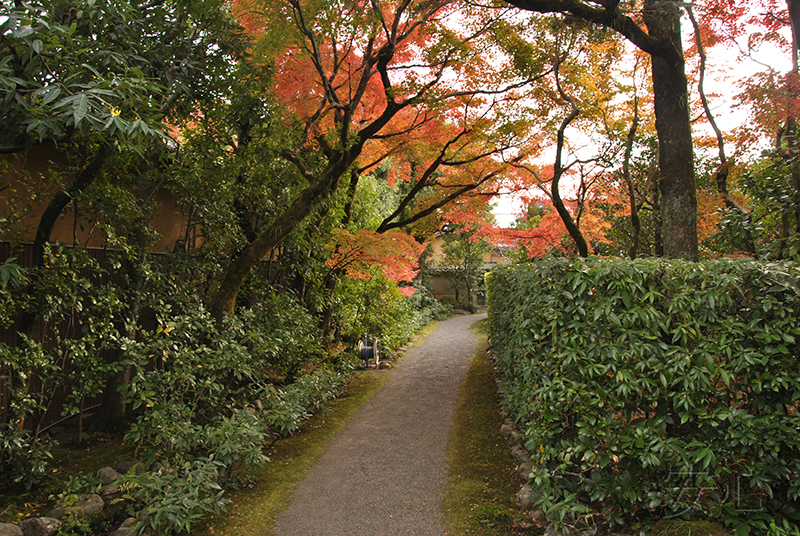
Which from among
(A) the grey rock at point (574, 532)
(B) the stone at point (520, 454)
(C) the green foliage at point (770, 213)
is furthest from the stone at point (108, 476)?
(C) the green foliage at point (770, 213)

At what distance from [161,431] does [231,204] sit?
10.8ft

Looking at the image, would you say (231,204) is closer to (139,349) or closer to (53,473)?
(139,349)

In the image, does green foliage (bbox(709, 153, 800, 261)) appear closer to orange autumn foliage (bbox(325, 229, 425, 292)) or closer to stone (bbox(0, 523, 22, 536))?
orange autumn foliage (bbox(325, 229, 425, 292))

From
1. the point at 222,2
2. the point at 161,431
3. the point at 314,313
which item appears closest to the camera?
the point at 161,431

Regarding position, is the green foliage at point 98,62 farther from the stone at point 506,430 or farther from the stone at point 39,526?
the stone at point 506,430

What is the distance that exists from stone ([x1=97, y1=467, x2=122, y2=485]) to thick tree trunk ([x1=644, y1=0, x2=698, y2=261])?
6.47 metres

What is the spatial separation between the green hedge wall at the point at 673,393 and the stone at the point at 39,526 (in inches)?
149

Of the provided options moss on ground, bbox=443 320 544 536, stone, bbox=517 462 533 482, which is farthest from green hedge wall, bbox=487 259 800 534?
stone, bbox=517 462 533 482

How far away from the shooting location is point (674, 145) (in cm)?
544

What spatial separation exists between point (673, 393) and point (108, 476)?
191 inches

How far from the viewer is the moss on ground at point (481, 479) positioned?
371 centimetres

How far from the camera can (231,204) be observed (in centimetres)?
633

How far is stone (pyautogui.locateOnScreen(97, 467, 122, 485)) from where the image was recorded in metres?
4.01

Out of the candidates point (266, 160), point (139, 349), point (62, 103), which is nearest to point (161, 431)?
point (139, 349)
